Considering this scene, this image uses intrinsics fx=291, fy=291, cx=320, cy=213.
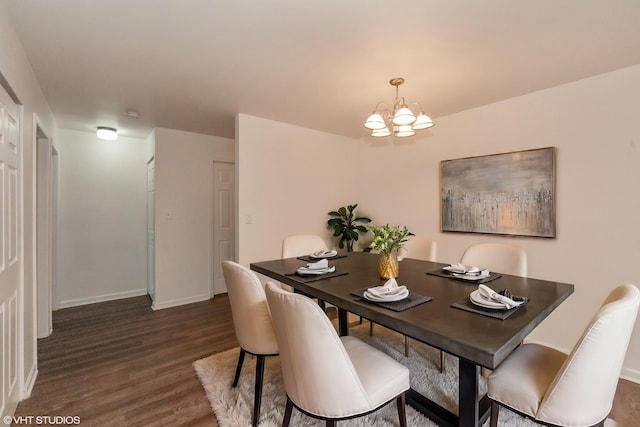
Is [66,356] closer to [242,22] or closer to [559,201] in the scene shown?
[242,22]

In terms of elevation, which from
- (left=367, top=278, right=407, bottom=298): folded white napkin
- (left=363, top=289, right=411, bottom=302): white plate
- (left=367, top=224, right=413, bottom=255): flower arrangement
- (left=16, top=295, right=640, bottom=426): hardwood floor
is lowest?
(left=16, top=295, right=640, bottom=426): hardwood floor

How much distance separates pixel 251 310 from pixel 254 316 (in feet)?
0.13

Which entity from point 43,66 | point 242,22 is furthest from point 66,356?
point 242,22

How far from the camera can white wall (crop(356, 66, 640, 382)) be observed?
2.23m

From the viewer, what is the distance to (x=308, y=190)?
3883mm

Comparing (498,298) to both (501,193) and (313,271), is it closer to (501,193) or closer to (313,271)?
(313,271)

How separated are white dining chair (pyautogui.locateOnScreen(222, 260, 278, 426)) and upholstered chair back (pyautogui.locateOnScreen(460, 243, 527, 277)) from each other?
1.65m

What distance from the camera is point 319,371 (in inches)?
46.3

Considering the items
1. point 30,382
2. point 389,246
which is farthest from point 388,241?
point 30,382

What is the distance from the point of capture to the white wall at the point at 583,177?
7.31 ft

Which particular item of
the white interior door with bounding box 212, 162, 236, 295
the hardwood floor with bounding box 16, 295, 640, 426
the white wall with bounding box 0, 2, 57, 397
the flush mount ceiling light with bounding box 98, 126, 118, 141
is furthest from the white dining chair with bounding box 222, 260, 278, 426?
the flush mount ceiling light with bounding box 98, 126, 118, 141

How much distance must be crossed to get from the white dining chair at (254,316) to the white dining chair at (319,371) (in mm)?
357

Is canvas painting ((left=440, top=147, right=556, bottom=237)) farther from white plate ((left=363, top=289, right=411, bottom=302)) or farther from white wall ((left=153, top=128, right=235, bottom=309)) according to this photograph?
white wall ((left=153, top=128, right=235, bottom=309))
